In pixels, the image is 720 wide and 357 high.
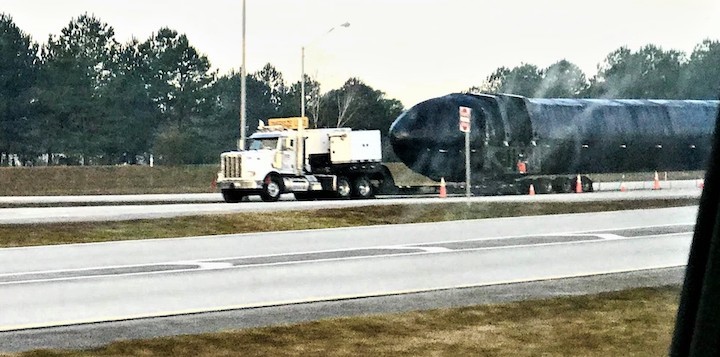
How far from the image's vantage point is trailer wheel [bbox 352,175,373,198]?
7971mm

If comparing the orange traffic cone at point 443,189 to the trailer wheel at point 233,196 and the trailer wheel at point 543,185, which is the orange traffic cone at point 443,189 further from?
the trailer wheel at point 233,196

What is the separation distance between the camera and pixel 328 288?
15.4 feet

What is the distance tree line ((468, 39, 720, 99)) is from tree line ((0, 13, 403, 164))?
49 centimetres

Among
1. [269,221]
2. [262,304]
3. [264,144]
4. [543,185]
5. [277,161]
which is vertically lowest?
[262,304]

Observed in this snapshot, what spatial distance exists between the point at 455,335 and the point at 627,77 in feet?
3.18

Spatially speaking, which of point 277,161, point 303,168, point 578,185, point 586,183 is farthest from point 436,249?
point 303,168

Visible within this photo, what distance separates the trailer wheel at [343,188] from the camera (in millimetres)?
8617

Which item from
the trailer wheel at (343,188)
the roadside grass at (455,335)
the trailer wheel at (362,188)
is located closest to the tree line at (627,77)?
the roadside grass at (455,335)

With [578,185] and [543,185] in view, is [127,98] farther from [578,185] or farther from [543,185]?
[543,185]

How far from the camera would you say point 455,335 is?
313 cm

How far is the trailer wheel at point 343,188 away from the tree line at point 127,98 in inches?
165

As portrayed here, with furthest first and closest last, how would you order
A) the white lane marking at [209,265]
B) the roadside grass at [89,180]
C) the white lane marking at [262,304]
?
the white lane marking at [209,265]
the roadside grass at [89,180]
the white lane marking at [262,304]

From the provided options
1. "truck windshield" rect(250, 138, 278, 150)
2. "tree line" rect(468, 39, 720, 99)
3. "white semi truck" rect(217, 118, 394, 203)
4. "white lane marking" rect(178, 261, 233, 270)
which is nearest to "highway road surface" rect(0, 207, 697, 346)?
"white lane marking" rect(178, 261, 233, 270)

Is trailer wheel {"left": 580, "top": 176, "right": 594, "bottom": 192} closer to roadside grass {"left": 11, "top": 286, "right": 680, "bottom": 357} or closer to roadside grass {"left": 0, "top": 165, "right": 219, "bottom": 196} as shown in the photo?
roadside grass {"left": 11, "top": 286, "right": 680, "bottom": 357}
